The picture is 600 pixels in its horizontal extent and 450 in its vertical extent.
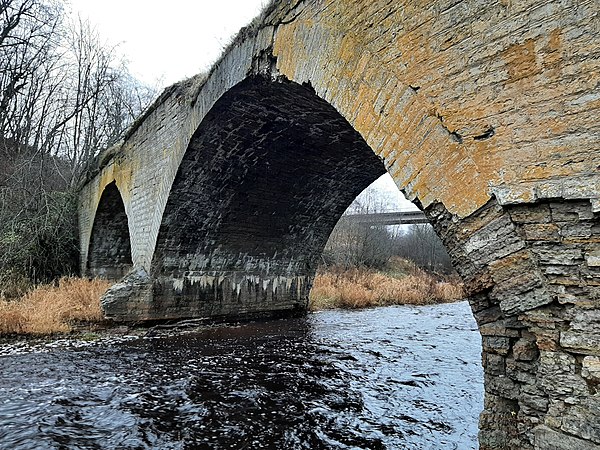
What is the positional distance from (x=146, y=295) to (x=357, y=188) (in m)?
4.72

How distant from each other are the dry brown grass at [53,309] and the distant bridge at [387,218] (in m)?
14.5

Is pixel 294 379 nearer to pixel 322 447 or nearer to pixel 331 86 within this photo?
pixel 322 447

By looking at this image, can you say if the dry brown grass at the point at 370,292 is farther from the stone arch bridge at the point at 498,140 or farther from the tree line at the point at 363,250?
the stone arch bridge at the point at 498,140

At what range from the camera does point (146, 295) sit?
27.3 ft

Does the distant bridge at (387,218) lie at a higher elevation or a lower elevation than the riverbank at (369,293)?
higher

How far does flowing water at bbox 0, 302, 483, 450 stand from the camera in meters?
3.62

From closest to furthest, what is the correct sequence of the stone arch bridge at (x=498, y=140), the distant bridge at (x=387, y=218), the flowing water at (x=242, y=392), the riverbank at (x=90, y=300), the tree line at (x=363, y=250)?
the stone arch bridge at (x=498, y=140), the flowing water at (x=242, y=392), the riverbank at (x=90, y=300), the tree line at (x=363, y=250), the distant bridge at (x=387, y=218)

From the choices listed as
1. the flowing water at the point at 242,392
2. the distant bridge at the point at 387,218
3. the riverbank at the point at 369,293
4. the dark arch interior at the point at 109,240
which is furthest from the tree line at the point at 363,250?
the flowing water at the point at 242,392

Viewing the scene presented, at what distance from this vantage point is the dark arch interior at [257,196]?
6.43m

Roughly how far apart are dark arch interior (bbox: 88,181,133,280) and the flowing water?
21.1 feet

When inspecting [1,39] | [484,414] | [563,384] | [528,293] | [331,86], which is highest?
[1,39]

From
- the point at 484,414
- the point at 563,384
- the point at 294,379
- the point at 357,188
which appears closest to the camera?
the point at 563,384

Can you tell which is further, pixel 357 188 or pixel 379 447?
pixel 357 188

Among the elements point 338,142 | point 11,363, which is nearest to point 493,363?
point 338,142
